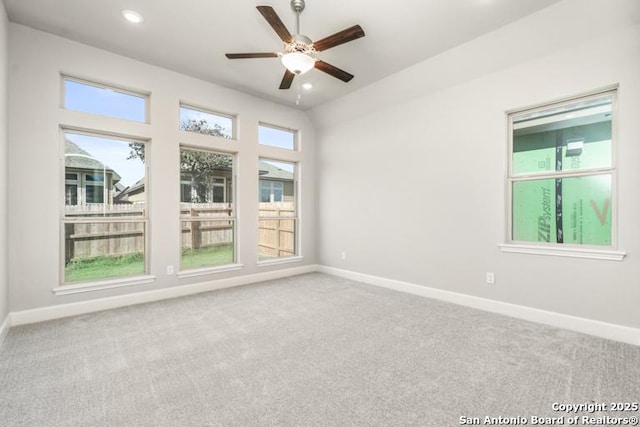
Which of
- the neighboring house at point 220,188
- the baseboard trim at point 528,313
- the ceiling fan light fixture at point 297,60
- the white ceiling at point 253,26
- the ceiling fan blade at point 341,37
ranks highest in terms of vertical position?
the white ceiling at point 253,26

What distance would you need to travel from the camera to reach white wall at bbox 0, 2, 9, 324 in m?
2.76

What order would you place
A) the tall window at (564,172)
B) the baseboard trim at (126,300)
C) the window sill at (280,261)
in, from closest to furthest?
the tall window at (564,172) < the baseboard trim at (126,300) < the window sill at (280,261)

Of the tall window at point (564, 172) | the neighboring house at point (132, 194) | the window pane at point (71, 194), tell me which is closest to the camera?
the tall window at point (564, 172)

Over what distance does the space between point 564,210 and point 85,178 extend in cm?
544

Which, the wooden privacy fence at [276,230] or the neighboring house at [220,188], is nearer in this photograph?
the neighboring house at [220,188]

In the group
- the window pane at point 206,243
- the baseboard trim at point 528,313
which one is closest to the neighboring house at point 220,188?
the window pane at point 206,243

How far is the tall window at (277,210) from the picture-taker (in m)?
5.16

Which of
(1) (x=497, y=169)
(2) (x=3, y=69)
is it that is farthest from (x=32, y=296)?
(1) (x=497, y=169)

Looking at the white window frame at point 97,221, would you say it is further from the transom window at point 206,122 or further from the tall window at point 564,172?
the tall window at point 564,172

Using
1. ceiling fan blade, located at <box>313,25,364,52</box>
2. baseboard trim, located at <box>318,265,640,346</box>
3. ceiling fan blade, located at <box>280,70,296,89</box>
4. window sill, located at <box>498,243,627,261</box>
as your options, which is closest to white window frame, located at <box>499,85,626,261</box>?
window sill, located at <box>498,243,627,261</box>

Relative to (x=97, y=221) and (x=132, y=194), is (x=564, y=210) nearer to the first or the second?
(x=132, y=194)

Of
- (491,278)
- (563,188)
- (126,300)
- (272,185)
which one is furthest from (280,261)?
(563,188)

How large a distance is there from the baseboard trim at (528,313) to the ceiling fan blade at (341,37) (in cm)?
321

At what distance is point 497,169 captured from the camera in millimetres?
3451
